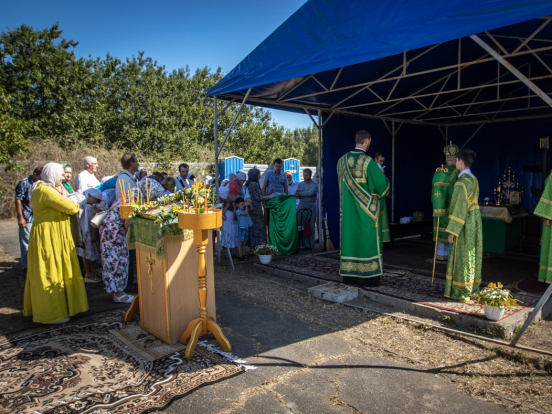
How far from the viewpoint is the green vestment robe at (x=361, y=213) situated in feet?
18.0

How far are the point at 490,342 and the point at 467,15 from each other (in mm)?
3240

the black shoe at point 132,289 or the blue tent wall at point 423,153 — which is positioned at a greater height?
the blue tent wall at point 423,153


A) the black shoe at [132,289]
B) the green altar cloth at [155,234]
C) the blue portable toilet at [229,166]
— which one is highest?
the blue portable toilet at [229,166]

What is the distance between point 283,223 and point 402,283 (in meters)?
3.13

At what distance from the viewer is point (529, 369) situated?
11.0ft

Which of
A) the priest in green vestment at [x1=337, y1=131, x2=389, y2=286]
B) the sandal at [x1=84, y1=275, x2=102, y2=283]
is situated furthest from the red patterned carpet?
the sandal at [x1=84, y1=275, x2=102, y2=283]

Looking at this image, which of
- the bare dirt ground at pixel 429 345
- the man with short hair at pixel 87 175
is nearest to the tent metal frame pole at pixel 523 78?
the bare dirt ground at pixel 429 345

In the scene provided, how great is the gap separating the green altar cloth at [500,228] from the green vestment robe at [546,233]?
2.76 meters

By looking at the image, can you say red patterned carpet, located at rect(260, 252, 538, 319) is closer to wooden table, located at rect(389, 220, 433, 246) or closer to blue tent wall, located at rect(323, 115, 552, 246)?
blue tent wall, located at rect(323, 115, 552, 246)

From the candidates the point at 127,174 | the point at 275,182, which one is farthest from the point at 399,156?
the point at 127,174

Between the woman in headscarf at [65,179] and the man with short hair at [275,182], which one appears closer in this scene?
the woman in headscarf at [65,179]

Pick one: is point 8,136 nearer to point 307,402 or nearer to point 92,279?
point 92,279

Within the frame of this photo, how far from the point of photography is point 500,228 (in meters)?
7.94

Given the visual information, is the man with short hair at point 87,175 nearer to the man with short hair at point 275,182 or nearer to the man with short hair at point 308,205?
the man with short hair at point 275,182
